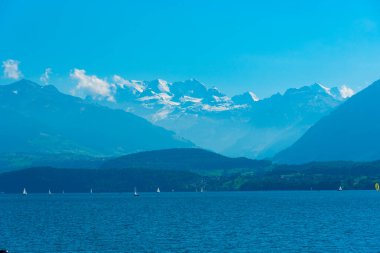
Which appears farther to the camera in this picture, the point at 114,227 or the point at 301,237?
the point at 114,227

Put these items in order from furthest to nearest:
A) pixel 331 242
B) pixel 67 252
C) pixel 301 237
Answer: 1. pixel 301 237
2. pixel 331 242
3. pixel 67 252

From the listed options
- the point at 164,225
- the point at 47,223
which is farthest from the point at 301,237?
the point at 47,223

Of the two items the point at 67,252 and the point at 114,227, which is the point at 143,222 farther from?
the point at 67,252

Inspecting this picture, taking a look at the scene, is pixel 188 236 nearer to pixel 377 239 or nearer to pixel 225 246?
pixel 225 246

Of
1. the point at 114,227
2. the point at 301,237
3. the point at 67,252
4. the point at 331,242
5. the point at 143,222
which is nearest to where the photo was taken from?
the point at 67,252

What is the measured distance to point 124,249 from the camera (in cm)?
12975

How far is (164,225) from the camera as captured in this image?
180 metres

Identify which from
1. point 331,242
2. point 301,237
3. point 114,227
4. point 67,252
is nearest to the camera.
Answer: point 67,252

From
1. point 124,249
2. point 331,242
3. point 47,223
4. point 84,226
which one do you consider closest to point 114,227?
point 84,226

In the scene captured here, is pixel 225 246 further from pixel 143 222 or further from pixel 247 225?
pixel 143 222

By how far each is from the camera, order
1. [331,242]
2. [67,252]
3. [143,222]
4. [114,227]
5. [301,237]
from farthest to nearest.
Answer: [143,222] < [114,227] < [301,237] < [331,242] < [67,252]

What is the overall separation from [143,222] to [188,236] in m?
43.3

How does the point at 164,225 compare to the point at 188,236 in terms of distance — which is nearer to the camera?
the point at 188,236

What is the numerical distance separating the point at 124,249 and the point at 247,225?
53798 millimetres
